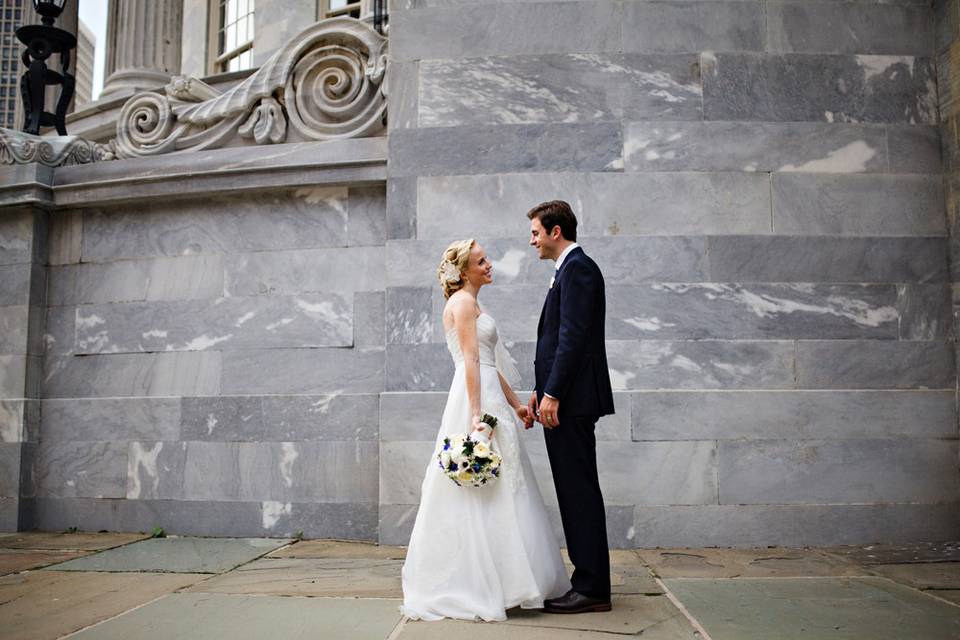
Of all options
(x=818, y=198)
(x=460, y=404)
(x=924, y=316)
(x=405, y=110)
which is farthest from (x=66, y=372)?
(x=924, y=316)

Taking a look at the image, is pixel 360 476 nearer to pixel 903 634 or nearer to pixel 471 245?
pixel 471 245

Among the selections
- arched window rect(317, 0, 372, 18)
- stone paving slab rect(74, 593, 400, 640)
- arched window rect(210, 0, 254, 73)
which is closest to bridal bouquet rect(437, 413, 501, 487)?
stone paving slab rect(74, 593, 400, 640)

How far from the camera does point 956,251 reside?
629 cm

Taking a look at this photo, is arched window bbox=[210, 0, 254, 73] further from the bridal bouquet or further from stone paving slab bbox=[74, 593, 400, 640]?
the bridal bouquet

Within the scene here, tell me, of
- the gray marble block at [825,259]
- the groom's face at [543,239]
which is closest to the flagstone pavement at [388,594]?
the groom's face at [543,239]

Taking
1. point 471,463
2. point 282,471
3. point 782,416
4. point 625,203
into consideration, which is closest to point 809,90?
point 625,203

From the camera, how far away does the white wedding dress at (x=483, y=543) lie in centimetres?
404

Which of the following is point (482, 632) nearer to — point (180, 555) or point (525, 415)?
point (525, 415)

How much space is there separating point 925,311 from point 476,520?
4.42 m

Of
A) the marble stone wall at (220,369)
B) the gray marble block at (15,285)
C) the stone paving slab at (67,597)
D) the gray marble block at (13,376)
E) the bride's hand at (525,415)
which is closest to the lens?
the stone paving slab at (67,597)

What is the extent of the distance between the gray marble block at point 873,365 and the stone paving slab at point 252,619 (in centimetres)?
383

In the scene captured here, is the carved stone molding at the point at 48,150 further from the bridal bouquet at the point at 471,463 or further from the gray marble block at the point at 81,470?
the bridal bouquet at the point at 471,463

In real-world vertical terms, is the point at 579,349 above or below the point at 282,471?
above

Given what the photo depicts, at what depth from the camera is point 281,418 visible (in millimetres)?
6715
